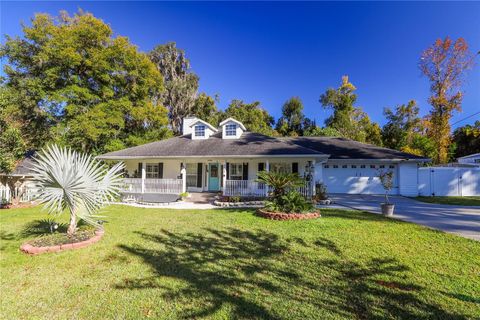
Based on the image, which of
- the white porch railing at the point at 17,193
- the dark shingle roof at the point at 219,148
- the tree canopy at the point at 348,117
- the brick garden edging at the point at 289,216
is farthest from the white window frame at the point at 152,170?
the tree canopy at the point at 348,117

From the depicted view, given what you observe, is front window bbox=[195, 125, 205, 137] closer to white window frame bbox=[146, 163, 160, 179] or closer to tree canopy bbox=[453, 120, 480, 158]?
white window frame bbox=[146, 163, 160, 179]

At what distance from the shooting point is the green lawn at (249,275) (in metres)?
3.20

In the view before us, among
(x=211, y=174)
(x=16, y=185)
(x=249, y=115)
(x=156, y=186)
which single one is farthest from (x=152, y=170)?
(x=249, y=115)

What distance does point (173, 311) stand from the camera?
3.12 m

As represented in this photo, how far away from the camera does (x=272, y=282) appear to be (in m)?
3.97

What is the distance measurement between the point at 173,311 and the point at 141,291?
2.81 feet

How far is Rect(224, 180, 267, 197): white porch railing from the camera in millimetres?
13289

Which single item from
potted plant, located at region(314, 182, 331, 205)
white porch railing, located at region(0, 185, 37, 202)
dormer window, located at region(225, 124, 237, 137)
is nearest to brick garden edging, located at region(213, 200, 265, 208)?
potted plant, located at region(314, 182, 331, 205)

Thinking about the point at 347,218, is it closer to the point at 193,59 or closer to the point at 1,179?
the point at 1,179

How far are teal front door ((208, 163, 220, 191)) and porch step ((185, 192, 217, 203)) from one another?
863mm

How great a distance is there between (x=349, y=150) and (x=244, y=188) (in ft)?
35.2

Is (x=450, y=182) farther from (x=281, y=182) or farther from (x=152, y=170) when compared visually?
(x=152, y=170)

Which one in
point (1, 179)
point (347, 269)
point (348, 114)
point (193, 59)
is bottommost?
point (347, 269)

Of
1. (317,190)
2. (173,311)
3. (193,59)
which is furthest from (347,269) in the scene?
(193,59)
